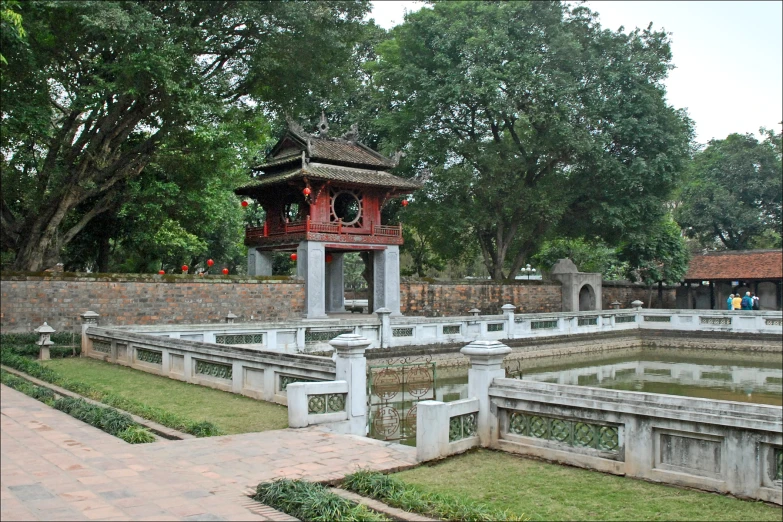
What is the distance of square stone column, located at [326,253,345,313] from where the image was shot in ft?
97.2

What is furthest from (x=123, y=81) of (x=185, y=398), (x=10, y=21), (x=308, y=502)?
(x=308, y=502)

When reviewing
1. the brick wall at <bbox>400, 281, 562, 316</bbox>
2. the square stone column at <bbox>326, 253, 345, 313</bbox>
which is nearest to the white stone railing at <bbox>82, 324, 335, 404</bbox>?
the square stone column at <bbox>326, 253, 345, 313</bbox>

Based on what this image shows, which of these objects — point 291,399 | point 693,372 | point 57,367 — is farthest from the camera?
point 693,372

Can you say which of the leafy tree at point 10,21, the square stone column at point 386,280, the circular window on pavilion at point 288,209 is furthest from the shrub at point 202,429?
the square stone column at point 386,280

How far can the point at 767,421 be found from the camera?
223 inches

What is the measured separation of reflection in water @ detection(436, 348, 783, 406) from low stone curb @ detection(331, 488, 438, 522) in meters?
9.41

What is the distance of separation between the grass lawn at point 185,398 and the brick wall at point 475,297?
1563 centimetres

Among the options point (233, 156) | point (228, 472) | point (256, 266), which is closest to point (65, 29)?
point (233, 156)

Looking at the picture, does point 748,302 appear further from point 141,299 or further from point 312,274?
point 141,299

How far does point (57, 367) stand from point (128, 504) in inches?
416

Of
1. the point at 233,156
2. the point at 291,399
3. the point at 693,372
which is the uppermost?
the point at 233,156

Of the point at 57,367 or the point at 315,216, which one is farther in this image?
the point at 315,216

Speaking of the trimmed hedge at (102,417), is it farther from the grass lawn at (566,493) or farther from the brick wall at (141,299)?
the brick wall at (141,299)

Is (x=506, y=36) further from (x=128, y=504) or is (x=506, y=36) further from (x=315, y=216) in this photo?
(x=128, y=504)
